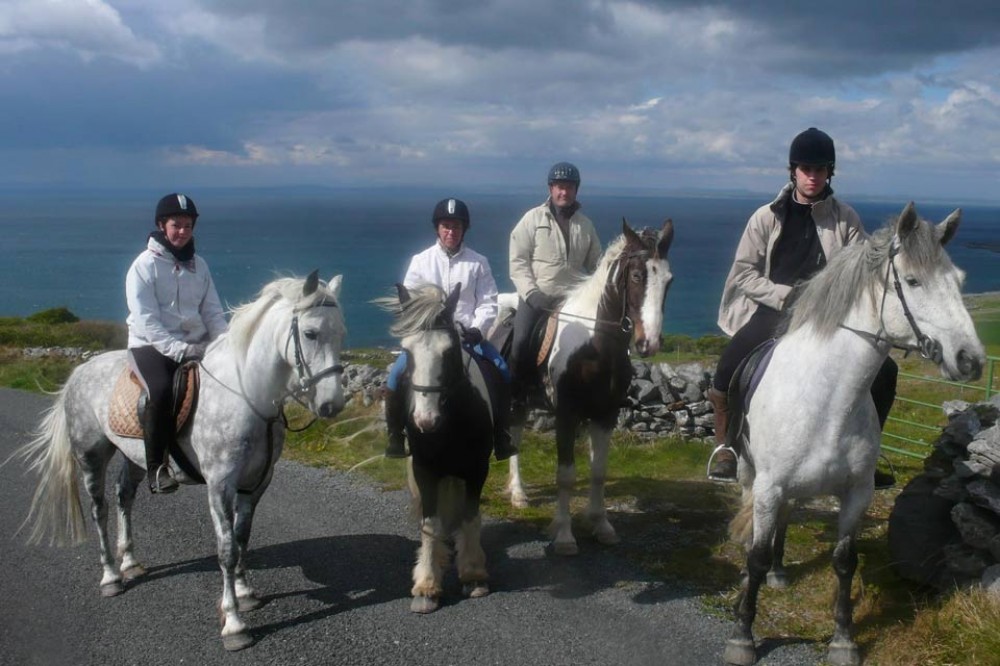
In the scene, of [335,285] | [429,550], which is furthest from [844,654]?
[335,285]

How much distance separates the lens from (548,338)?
279 inches

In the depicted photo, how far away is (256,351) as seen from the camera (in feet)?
16.6

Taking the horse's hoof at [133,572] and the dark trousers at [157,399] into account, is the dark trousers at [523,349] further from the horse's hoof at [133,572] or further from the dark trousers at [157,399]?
the horse's hoof at [133,572]

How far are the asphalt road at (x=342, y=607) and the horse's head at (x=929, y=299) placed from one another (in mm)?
2126

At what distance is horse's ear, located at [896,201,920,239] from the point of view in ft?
12.9

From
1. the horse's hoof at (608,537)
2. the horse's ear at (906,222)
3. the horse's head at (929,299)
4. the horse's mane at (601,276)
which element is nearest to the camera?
the horse's head at (929,299)

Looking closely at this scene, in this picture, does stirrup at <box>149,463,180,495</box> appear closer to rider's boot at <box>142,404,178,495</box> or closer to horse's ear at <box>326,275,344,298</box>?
rider's boot at <box>142,404,178,495</box>

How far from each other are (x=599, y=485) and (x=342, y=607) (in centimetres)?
252

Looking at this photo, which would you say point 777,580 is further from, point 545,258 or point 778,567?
point 545,258

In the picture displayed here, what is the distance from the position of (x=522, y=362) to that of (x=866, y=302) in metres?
3.62

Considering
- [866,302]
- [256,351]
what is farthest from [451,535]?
[866,302]

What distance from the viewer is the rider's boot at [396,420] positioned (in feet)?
18.3

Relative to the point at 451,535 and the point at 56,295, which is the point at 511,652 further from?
the point at 56,295

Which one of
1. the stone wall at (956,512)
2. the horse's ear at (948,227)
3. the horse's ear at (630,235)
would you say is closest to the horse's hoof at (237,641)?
the horse's ear at (630,235)
